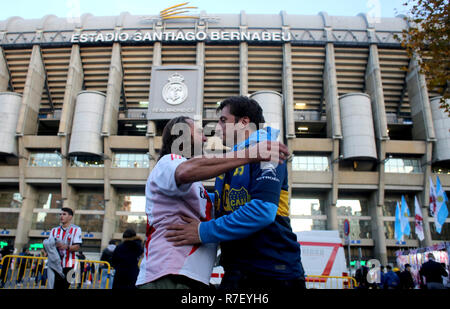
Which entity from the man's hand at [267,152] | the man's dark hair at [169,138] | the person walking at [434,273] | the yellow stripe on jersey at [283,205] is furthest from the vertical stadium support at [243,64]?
the man's hand at [267,152]

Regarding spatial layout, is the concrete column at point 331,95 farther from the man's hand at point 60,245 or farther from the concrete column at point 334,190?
the man's hand at point 60,245

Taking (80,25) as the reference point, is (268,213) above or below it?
below

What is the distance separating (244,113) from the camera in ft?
7.88

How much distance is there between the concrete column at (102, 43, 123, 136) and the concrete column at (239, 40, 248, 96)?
13982 mm

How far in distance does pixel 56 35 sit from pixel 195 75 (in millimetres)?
17109

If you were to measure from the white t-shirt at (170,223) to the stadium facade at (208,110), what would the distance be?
2893 cm

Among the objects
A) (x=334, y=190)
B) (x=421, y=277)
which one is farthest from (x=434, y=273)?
(x=334, y=190)

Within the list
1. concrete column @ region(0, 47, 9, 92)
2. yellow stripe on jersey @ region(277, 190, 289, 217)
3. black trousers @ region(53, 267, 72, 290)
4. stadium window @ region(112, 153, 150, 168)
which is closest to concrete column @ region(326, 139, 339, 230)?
stadium window @ region(112, 153, 150, 168)

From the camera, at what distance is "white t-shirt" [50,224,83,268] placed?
6.02 m

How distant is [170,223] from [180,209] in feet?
0.35

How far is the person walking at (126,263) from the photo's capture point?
6.00 m

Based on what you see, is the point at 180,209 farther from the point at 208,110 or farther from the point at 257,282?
the point at 208,110

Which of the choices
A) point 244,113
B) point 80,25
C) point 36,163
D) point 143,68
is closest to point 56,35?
point 80,25
